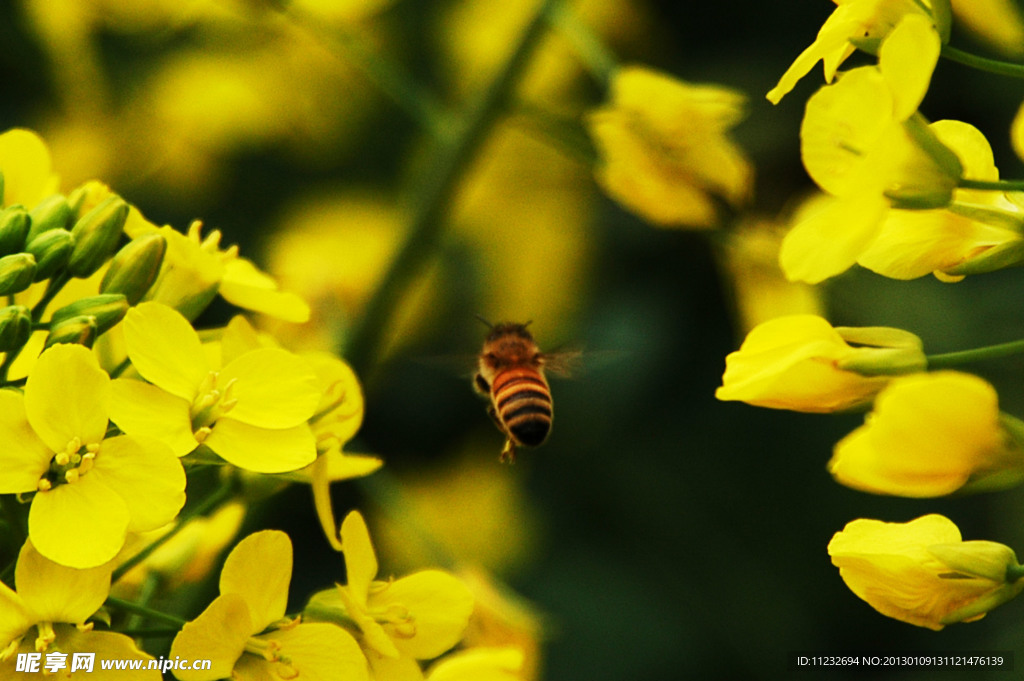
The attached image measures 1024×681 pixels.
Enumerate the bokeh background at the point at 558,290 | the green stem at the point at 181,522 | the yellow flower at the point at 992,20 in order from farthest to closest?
1. the bokeh background at the point at 558,290
2. the yellow flower at the point at 992,20
3. the green stem at the point at 181,522

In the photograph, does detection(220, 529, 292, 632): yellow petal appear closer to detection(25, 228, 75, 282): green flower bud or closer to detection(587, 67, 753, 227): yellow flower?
detection(25, 228, 75, 282): green flower bud

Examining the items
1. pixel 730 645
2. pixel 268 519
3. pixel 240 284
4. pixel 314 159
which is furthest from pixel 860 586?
pixel 314 159

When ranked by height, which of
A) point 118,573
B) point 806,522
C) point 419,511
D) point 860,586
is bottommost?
point 419,511

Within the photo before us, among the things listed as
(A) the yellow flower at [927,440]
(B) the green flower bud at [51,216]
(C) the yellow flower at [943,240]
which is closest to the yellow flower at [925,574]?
Answer: (A) the yellow flower at [927,440]

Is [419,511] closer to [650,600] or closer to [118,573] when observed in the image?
[650,600]

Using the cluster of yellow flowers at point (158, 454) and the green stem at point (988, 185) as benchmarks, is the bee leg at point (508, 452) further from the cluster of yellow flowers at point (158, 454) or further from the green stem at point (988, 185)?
the green stem at point (988, 185)
